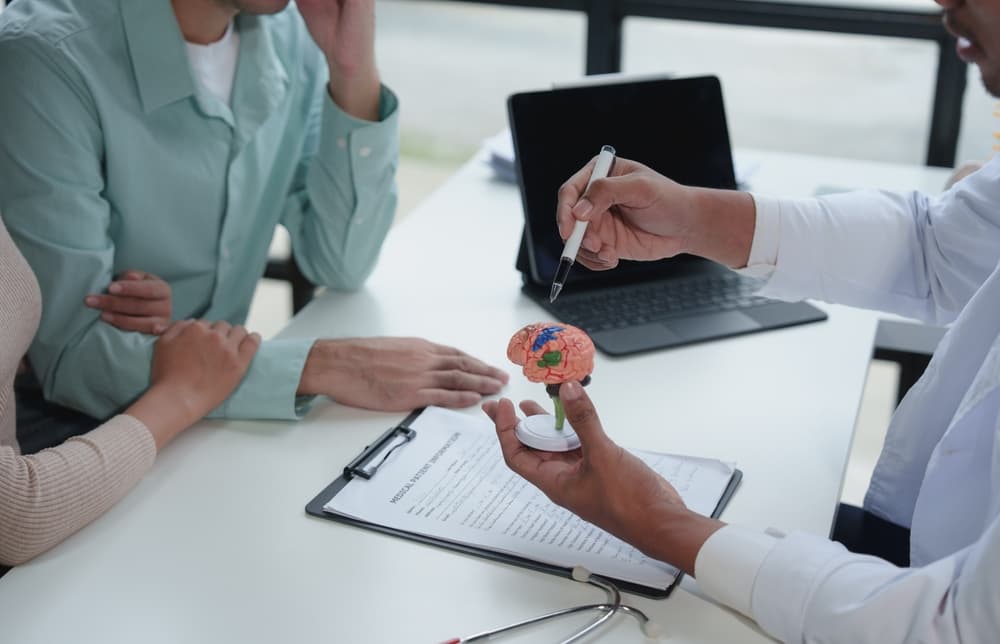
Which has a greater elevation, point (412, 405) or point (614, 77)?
point (614, 77)

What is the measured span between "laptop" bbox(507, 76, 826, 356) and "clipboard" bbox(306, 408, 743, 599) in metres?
0.37

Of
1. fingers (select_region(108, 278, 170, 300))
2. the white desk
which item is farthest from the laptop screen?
fingers (select_region(108, 278, 170, 300))

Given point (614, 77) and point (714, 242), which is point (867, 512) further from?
point (614, 77)

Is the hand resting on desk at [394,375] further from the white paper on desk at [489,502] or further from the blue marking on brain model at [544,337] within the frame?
the blue marking on brain model at [544,337]

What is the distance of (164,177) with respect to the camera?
1.60m

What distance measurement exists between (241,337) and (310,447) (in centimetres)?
21

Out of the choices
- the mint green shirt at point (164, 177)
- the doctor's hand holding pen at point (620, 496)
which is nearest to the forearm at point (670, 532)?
the doctor's hand holding pen at point (620, 496)

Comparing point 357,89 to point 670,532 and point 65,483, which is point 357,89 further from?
point 670,532

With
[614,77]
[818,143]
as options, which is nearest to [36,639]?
[614,77]

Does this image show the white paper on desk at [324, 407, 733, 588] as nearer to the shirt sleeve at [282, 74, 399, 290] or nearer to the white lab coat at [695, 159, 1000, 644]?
the white lab coat at [695, 159, 1000, 644]

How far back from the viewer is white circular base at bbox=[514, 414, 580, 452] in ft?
3.74

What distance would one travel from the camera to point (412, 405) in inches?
53.5

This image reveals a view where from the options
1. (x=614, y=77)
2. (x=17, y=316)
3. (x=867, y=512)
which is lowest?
(x=867, y=512)

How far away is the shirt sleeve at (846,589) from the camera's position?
87 centimetres
